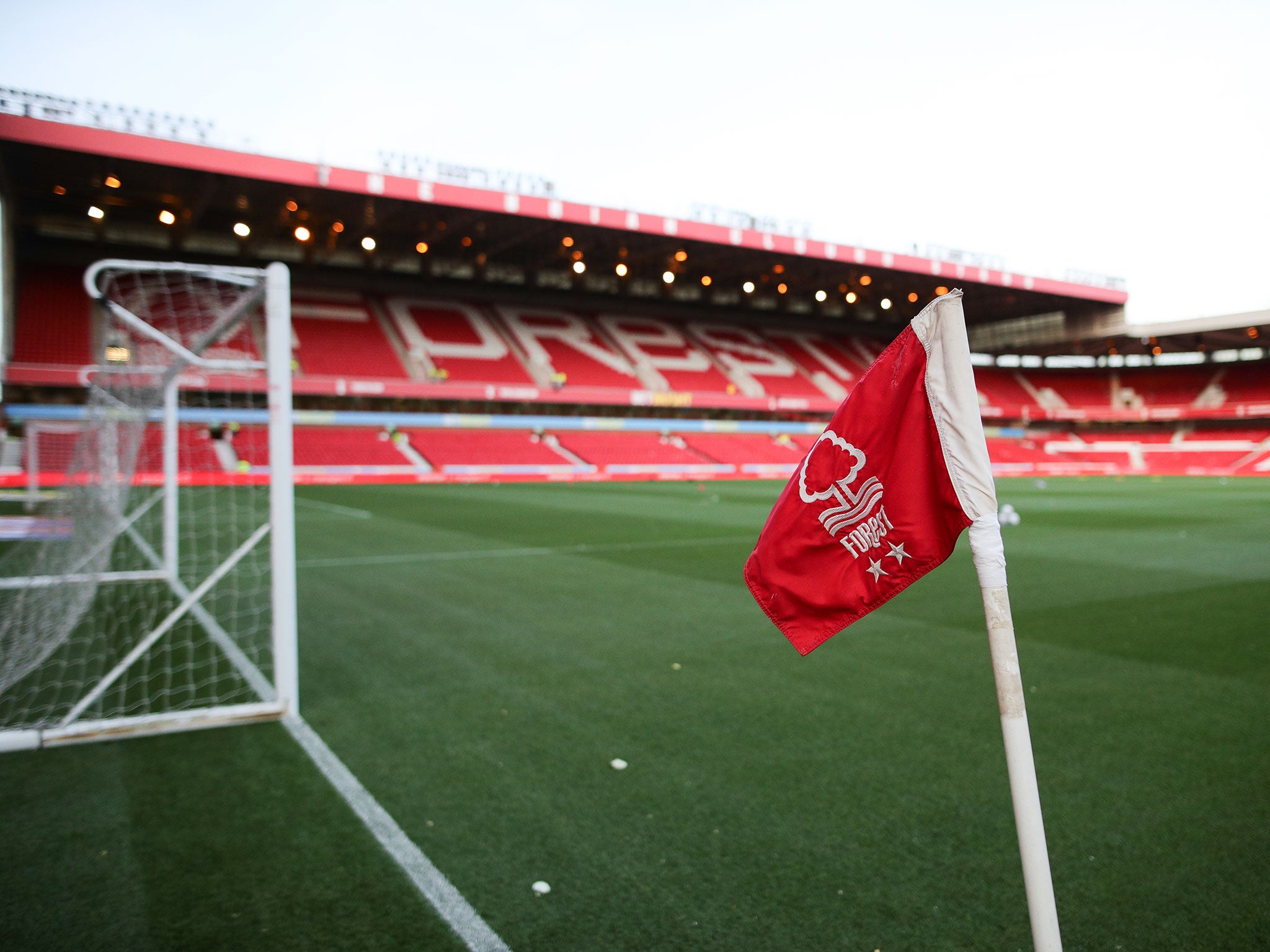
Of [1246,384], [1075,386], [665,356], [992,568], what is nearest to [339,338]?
[665,356]

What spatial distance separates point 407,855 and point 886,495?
6.91 feet

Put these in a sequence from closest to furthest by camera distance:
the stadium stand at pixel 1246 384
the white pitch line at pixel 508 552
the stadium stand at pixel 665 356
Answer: the white pitch line at pixel 508 552 < the stadium stand at pixel 665 356 < the stadium stand at pixel 1246 384

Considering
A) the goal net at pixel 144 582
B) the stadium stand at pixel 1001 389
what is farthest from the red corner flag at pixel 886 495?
the stadium stand at pixel 1001 389

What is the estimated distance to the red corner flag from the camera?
4.75 ft

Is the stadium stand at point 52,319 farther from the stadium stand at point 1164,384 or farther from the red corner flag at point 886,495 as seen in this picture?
the stadium stand at point 1164,384

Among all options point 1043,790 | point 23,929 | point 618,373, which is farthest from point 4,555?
point 618,373

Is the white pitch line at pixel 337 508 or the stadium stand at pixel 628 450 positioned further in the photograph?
the stadium stand at pixel 628 450

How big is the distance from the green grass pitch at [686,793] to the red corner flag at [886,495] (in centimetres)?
117

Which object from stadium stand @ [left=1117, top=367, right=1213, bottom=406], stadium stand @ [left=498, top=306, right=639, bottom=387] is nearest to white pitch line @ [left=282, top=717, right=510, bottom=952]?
stadium stand @ [left=498, top=306, right=639, bottom=387]

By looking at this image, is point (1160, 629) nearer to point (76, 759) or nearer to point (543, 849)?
point (543, 849)

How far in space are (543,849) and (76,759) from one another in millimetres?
2347

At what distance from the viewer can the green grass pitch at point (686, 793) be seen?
2.38m

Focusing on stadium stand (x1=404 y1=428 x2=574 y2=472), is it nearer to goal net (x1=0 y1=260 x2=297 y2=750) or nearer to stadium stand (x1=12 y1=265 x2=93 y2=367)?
stadium stand (x1=12 y1=265 x2=93 y2=367)

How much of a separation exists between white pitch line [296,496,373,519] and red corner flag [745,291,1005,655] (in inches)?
561
